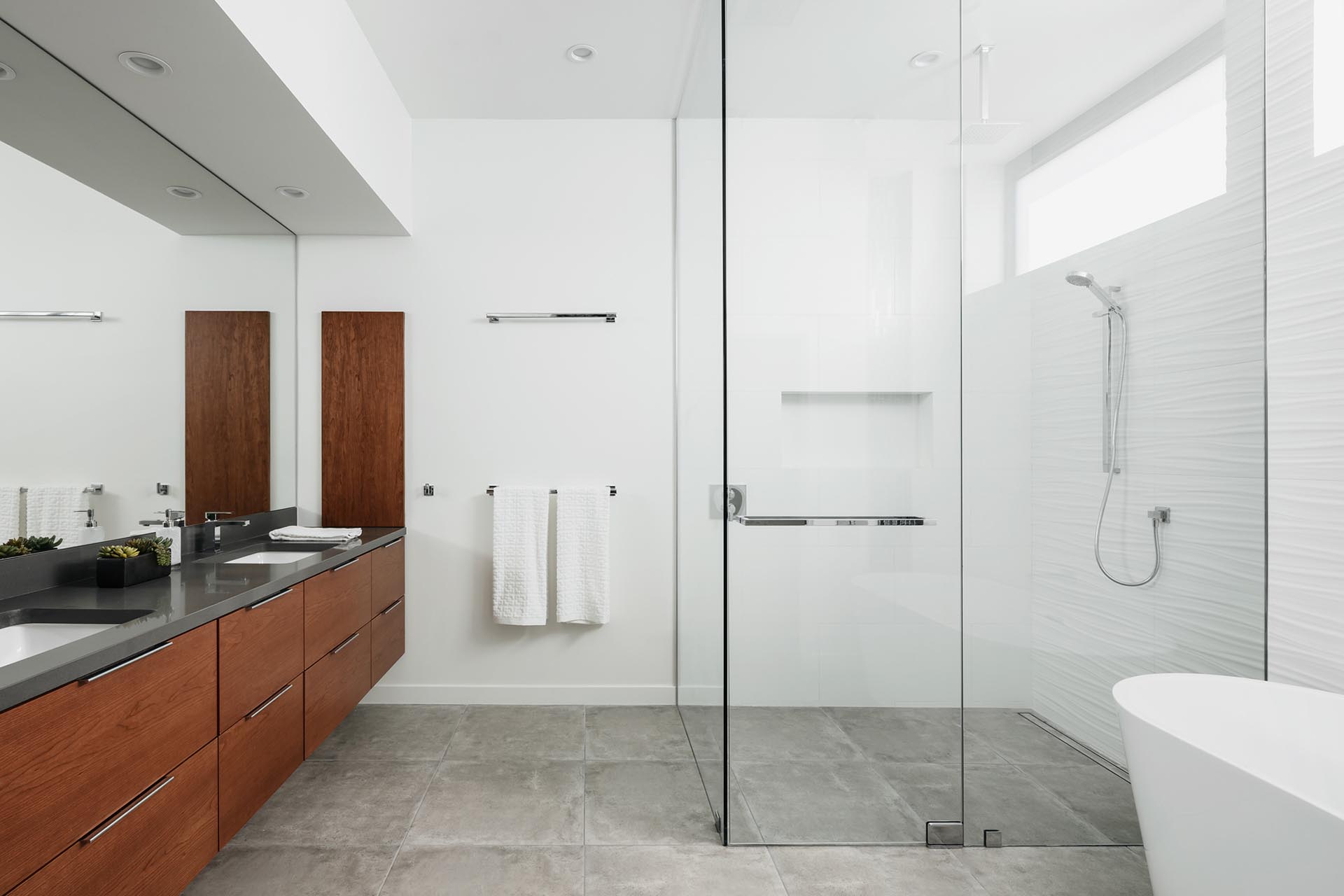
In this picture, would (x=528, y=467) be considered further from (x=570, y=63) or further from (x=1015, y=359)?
(x=1015, y=359)

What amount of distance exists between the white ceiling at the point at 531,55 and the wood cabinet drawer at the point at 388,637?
2.18 m

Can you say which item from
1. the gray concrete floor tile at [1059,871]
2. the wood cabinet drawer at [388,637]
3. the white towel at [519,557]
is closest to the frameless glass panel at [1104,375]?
the gray concrete floor tile at [1059,871]

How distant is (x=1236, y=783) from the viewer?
46.9 inches

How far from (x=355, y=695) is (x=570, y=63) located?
8.28 ft

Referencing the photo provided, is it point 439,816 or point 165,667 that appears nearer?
point 165,667

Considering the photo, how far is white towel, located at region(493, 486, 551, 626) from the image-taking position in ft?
9.30

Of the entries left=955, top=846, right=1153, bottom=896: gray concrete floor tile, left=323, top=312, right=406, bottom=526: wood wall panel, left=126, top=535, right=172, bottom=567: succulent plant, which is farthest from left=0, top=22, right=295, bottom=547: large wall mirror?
left=955, top=846, right=1153, bottom=896: gray concrete floor tile

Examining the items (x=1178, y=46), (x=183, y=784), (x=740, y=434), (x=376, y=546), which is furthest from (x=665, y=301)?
(x=183, y=784)

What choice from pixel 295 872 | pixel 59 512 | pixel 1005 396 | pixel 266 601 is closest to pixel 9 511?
pixel 59 512

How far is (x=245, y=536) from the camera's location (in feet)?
8.34

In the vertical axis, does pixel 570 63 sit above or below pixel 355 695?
above

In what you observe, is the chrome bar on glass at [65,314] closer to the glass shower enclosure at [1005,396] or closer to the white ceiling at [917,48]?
the white ceiling at [917,48]

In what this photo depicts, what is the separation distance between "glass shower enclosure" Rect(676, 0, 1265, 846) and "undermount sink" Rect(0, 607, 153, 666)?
4.99ft

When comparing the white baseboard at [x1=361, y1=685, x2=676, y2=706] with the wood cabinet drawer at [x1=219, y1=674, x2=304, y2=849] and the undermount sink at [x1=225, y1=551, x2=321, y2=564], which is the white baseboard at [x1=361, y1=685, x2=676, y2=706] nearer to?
the undermount sink at [x1=225, y1=551, x2=321, y2=564]
